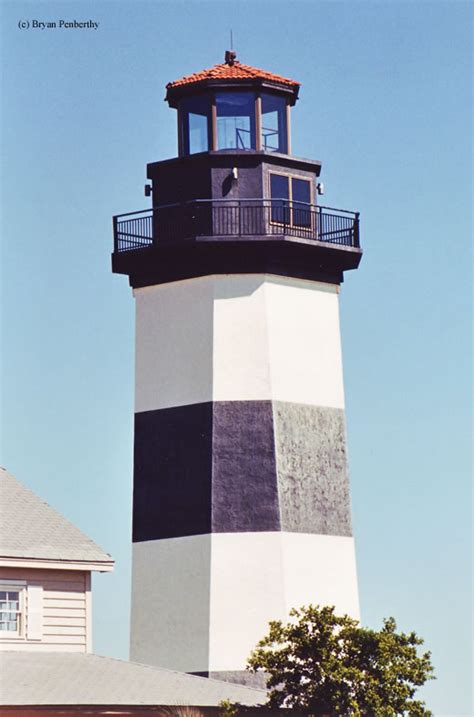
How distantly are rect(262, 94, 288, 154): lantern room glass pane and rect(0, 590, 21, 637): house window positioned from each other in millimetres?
11260

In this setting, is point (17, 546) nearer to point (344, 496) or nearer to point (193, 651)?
point (193, 651)

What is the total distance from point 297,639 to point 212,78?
12.3 metres

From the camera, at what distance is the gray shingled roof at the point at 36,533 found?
37719 mm

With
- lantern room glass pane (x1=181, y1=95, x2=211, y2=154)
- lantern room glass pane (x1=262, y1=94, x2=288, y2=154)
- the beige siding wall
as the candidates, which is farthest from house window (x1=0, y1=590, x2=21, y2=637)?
lantern room glass pane (x1=262, y1=94, x2=288, y2=154)

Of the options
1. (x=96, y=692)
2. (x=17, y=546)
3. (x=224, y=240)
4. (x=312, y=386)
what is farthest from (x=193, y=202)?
(x=96, y=692)

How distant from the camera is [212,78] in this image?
4247 centimetres

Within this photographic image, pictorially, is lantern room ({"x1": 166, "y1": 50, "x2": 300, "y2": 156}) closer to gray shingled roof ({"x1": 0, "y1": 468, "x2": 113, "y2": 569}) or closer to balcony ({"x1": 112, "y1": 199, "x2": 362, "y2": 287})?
balcony ({"x1": 112, "y1": 199, "x2": 362, "y2": 287})

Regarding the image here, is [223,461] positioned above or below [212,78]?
below

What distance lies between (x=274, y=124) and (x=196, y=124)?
167 cm

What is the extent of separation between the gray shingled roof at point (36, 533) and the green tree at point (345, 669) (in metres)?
3.93

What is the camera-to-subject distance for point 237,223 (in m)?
42.2

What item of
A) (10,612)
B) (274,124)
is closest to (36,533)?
(10,612)

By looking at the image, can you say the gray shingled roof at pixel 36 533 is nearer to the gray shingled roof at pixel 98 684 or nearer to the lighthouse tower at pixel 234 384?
the gray shingled roof at pixel 98 684

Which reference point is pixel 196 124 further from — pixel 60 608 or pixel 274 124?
pixel 60 608
